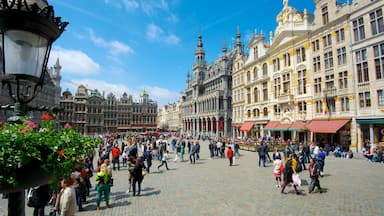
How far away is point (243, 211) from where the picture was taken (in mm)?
7660

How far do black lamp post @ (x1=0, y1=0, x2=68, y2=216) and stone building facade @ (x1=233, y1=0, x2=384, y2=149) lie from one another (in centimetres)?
2634

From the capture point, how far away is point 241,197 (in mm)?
9141

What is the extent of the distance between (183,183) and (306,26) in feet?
93.1

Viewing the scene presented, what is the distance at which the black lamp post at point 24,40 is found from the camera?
2.40 metres

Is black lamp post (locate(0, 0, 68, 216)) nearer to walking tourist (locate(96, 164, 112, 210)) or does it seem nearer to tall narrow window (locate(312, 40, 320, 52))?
walking tourist (locate(96, 164, 112, 210))

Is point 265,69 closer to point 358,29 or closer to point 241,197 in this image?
point 358,29

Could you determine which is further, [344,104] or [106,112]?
[106,112]

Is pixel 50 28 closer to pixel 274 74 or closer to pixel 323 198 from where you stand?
pixel 323 198

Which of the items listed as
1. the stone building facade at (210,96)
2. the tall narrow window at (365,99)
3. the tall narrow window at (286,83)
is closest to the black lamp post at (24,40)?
the tall narrow window at (365,99)

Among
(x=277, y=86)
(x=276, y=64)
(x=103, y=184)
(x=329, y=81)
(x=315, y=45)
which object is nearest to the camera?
(x=103, y=184)

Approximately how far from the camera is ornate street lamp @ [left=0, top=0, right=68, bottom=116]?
7.87 feet

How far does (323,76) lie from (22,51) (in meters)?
30.1

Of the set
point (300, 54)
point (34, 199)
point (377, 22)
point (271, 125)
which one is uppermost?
point (377, 22)

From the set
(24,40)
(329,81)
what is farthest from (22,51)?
(329,81)
